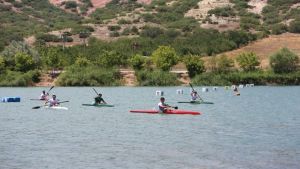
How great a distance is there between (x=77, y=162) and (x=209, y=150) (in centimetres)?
778

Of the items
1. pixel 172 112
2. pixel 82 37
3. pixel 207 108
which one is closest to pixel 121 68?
pixel 82 37

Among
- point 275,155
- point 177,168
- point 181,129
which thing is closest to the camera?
point 177,168

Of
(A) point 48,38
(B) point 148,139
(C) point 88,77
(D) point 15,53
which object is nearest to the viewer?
(B) point 148,139

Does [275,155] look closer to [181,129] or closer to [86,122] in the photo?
[181,129]

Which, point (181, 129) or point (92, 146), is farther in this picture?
point (181, 129)

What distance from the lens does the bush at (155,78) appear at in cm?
12812

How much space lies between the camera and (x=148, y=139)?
143 ft

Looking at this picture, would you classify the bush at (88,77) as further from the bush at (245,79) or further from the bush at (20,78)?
the bush at (245,79)

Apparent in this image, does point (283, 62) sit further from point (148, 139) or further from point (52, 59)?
point (148, 139)

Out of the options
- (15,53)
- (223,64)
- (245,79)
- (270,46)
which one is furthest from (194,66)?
(15,53)

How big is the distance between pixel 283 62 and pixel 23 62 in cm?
4916

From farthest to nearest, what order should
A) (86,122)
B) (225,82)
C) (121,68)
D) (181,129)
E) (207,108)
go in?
(121,68) → (225,82) → (207,108) → (86,122) → (181,129)

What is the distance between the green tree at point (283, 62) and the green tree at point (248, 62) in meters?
4.12

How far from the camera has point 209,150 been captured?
125 ft
